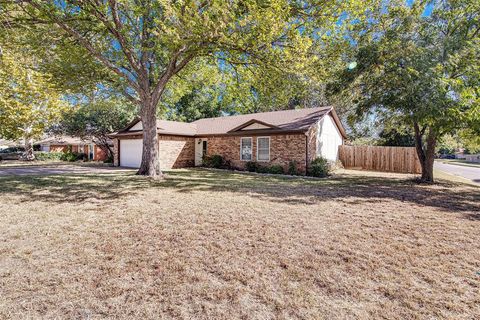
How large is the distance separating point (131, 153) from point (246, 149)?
9030 mm

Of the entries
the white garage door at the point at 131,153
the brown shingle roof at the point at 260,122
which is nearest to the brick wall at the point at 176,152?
the brown shingle roof at the point at 260,122

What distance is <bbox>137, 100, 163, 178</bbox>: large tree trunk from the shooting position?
40.4ft

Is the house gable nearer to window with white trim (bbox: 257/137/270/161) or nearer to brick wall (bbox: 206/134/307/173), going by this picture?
brick wall (bbox: 206/134/307/173)

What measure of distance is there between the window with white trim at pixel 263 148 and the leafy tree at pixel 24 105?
17.1 m

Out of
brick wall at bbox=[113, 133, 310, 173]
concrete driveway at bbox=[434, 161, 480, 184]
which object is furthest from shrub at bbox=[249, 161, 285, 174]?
concrete driveway at bbox=[434, 161, 480, 184]

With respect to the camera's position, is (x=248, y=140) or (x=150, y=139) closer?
(x=150, y=139)

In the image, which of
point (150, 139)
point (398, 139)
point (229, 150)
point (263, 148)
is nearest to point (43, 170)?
point (150, 139)

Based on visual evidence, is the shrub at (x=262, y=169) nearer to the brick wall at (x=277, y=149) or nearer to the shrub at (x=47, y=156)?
the brick wall at (x=277, y=149)

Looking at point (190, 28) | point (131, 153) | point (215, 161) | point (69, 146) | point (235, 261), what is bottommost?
point (235, 261)

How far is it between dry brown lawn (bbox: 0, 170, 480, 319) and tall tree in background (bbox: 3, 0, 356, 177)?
4.96 m

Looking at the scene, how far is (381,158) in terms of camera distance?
20.3 meters

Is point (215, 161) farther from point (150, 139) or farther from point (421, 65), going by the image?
Answer: point (421, 65)

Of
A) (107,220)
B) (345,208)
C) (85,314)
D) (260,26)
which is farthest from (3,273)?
(260,26)

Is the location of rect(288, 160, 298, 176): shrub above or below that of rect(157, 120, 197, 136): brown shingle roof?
below
